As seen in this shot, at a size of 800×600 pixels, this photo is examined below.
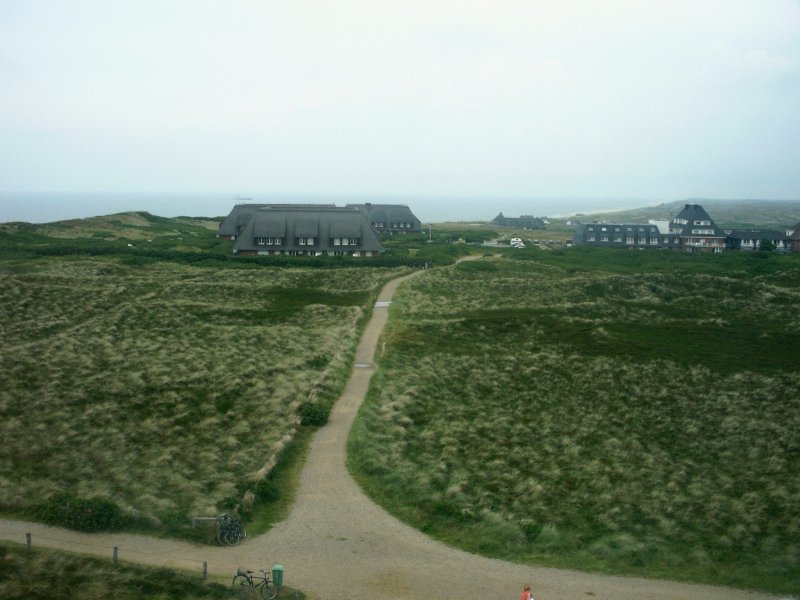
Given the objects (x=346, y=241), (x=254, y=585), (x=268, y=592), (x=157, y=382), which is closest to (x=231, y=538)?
(x=254, y=585)

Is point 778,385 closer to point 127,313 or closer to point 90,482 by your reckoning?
point 90,482

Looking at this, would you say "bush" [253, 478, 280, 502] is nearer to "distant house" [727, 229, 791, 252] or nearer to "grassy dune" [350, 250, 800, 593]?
"grassy dune" [350, 250, 800, 593]

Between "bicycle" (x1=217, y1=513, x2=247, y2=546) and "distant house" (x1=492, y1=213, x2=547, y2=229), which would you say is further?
"distant house" (x1=492, y1=213, x2=547, y2=229)

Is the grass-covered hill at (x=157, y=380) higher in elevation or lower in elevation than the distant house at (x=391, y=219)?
lower

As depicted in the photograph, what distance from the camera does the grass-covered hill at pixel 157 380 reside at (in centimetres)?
2277

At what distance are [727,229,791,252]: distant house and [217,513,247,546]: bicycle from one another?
115174 mm

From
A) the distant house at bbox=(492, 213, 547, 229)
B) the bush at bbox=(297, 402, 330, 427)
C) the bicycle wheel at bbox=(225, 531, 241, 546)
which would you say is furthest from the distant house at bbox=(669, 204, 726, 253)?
the bicycle wheel at bbox=(225, 531, 241, 546)

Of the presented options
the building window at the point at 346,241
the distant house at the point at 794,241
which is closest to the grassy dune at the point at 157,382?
the building window at the point at 346,241

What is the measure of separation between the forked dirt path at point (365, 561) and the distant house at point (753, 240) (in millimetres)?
110098

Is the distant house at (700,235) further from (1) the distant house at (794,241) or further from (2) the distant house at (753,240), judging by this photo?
(1) the distant house at (794,241)

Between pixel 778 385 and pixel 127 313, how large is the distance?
4303 centimetres

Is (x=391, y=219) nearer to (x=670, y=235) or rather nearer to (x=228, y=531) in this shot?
(x=670, y=235)

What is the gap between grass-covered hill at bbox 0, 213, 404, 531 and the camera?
22.8 meters

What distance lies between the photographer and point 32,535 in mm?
19812
